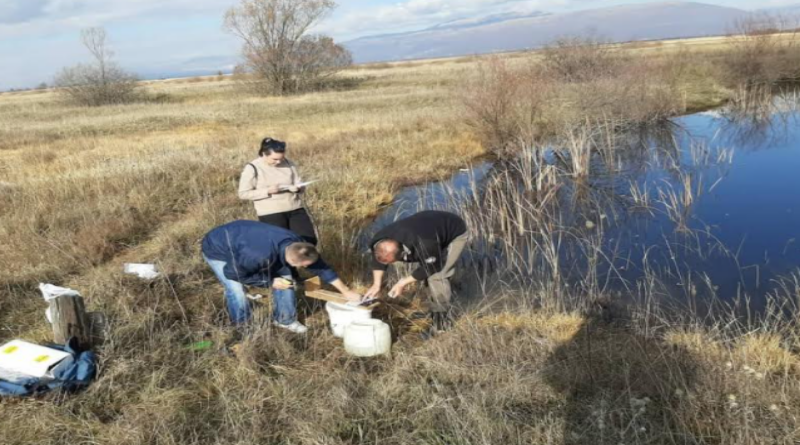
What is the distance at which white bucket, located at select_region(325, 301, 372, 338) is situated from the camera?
430cm

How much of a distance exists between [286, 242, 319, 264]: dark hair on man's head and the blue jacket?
0.24m

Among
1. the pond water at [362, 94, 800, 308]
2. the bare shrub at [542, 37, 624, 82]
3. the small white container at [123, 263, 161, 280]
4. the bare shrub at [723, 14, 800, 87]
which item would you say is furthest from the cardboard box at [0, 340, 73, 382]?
the bare shrub at [723, 14, 800, 87]

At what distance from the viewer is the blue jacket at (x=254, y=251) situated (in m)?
4.07

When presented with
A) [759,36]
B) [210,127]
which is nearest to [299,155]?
[210,127]

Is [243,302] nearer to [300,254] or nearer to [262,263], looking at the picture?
[262,263]

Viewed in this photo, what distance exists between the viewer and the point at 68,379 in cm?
344

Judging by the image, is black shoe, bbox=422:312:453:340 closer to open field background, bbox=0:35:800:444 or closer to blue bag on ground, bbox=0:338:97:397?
open field background, bbox=0:35:800:444

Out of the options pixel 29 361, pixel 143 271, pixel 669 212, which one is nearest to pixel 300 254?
pixel 29 361

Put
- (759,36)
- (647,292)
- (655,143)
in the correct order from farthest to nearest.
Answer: (759,36) < (655,143) < (647,292)

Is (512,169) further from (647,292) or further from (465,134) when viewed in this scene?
(647,292)

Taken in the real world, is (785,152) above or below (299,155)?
below

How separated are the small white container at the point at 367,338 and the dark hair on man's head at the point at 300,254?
2.06 feet

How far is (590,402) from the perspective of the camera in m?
3.37

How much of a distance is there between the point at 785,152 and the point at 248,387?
519 inches
